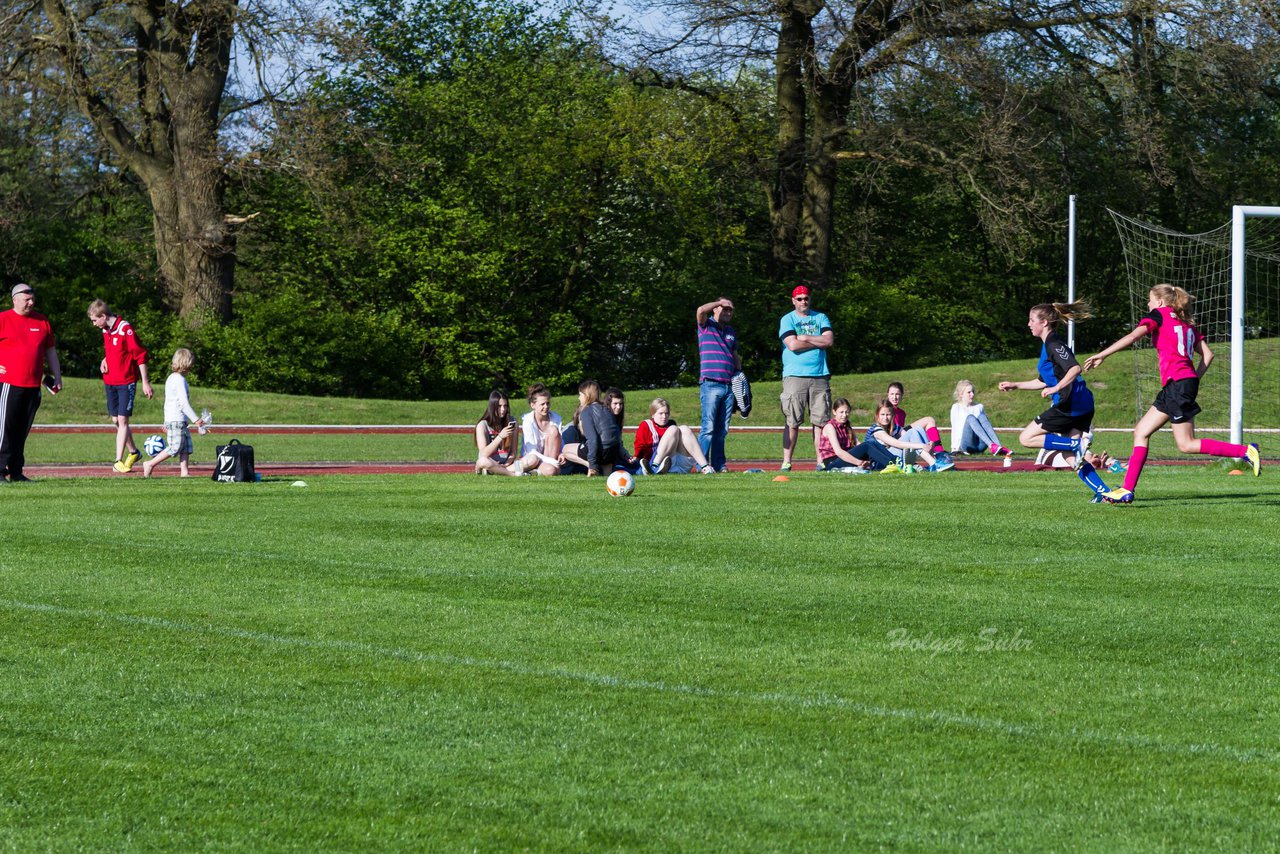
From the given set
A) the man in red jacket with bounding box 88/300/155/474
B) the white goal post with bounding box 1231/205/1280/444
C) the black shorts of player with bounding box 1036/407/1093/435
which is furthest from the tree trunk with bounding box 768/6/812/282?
the black shorts of player with bounding box 1036/407/1093/435

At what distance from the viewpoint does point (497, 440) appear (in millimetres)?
19141

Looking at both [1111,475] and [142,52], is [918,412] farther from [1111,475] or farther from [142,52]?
[142,52]

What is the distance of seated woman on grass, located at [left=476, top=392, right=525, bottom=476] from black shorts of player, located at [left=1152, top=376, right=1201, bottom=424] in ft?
25.2

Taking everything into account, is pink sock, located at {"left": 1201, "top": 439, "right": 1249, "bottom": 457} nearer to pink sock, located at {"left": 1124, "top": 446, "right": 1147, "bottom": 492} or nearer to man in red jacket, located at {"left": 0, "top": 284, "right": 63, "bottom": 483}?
pink sock, located at {"left": 1124, "top": 446, "right": 1147, "bottom": 492}

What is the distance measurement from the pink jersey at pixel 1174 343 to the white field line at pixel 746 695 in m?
8.58

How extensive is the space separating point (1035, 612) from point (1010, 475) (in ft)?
34.3

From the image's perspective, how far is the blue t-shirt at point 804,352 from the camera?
774 inches

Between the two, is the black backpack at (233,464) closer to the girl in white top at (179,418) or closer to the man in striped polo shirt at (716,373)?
the girl in white top at (179,418)

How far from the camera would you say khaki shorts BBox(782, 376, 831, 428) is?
2002cm

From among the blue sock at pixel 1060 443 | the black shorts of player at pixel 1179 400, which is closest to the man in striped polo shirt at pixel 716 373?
the blue sock at pixel 1060 443

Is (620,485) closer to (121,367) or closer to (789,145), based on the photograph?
(121,367)

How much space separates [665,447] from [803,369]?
1.91 m

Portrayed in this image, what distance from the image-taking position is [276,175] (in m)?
46.5

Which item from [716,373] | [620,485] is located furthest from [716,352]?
[620,485]
